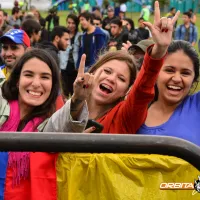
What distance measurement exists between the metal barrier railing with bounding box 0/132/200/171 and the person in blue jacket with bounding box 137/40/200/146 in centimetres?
103

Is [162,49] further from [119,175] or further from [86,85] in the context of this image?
[119,175]

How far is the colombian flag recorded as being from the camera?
231cm

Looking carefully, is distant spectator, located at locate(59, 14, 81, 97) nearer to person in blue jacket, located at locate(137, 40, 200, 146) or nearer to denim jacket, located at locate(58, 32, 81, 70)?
denim jacket, located at locate(58, 32, 81, 70)

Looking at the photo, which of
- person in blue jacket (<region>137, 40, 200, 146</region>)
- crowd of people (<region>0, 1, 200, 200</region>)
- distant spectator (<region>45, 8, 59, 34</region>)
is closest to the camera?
crowd of people (<region>0, 1, 200, 200</region>)

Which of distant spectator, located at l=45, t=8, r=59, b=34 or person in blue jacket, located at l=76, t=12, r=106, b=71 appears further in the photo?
distant spectator, located at l=45, t=8, r=59, b=34

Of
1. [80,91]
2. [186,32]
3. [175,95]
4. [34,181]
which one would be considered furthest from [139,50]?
[186,32]

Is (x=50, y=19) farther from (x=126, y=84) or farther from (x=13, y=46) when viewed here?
(x=126, y=84)

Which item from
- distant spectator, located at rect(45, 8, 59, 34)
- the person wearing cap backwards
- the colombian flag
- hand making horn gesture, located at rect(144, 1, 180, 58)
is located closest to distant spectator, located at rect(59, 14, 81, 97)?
the person wearing cap backwards

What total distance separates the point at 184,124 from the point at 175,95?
0.20 meters

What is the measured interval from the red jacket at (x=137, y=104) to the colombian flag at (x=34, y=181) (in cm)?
54

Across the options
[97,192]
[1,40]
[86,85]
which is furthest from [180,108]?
[1,40]

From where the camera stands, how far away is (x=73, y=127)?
8.23 ft

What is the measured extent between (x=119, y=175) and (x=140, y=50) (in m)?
1.96

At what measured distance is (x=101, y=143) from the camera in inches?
65.4
